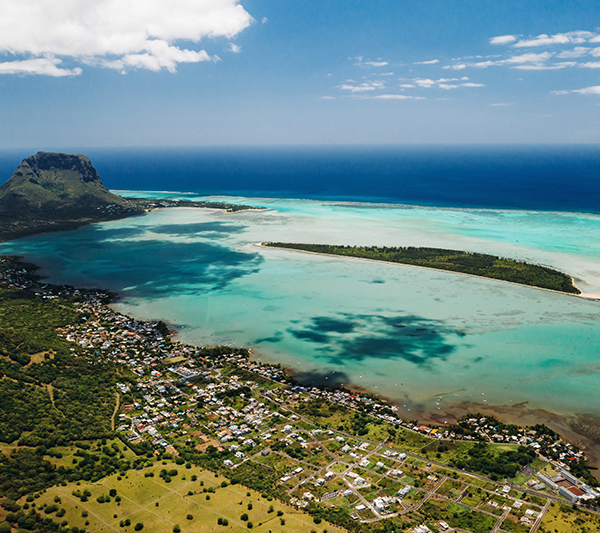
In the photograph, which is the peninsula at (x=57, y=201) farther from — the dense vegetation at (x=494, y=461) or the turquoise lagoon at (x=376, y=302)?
the dense vegetation at (x=494, y=461)

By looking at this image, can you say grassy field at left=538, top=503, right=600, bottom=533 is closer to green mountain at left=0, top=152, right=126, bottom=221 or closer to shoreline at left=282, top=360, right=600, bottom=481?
shoreline at left=282, top=360, right=600, bottom=481

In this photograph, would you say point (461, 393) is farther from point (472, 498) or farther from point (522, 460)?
point (472, 498)

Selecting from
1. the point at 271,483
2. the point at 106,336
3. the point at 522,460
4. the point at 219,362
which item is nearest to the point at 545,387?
the point at 522,460

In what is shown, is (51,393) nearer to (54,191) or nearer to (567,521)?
(567,521)

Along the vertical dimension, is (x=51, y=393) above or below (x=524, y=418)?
below


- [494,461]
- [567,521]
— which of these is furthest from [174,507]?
[567,521]
